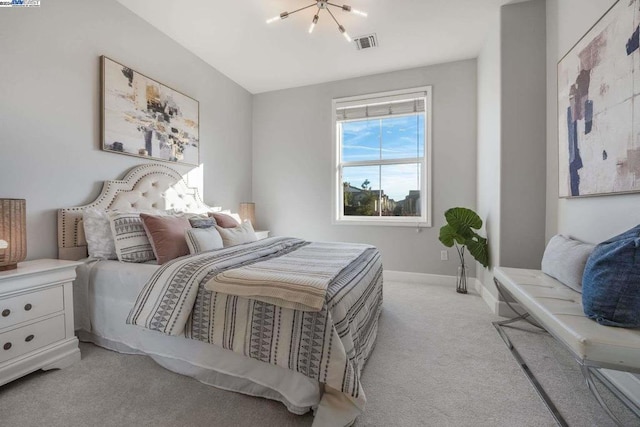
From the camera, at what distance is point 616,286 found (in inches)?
46.3

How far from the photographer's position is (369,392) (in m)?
1.50

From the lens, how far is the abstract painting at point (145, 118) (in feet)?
7.80

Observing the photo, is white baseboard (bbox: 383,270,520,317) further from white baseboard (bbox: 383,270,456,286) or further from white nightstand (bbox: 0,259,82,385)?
white nightstand (bbox: 0,259,82,385)

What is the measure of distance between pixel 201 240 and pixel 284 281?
3.41 ft

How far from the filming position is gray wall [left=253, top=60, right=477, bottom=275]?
3.49 m

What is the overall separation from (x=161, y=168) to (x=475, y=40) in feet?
→ 12.0

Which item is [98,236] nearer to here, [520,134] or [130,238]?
[130,238]

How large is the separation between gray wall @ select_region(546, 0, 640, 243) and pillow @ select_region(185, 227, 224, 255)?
2.65 meters

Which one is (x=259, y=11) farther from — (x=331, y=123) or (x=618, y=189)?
(x=618, y=189)

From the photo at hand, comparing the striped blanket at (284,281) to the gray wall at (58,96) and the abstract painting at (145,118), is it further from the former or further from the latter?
the abstract painting at (145,118)

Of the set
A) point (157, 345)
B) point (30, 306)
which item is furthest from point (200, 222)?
point (30, 306)

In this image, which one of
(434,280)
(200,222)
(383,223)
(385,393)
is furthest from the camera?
(383,223)

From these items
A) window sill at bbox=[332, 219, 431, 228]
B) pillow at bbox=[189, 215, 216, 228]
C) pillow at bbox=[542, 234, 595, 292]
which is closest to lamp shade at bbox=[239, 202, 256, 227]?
window sill at bbox=[332, 219, 431, 228]

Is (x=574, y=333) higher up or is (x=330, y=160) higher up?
(x=330, y=160)
